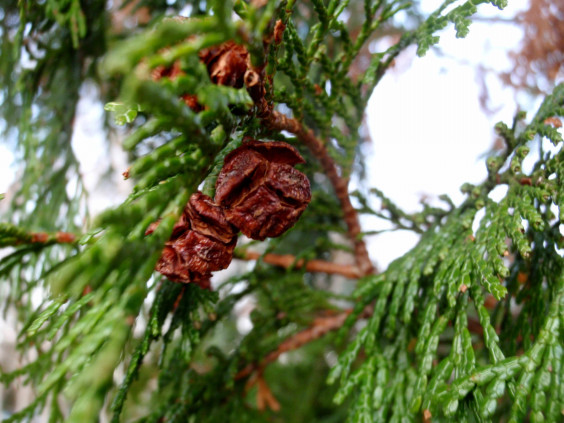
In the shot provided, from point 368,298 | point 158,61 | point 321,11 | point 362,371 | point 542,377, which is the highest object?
point 321,11

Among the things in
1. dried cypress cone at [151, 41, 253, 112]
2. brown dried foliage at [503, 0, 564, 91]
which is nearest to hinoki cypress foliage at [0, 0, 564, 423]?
dried cypress cone at [151, 41, 253, 112]

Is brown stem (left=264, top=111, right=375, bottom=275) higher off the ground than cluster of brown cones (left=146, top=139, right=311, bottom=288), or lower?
higher

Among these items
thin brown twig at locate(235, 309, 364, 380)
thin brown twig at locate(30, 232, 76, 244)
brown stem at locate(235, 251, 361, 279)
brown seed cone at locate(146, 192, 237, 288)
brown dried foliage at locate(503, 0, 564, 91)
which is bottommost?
thin brown twig at locate(235, 309, 364, 380)

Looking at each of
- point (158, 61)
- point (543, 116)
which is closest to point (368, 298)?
point (543, 116)

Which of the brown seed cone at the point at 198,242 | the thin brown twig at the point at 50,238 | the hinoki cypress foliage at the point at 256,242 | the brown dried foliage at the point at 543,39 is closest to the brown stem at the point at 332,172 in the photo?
the hinoki cypress foliage at the point at 256,242

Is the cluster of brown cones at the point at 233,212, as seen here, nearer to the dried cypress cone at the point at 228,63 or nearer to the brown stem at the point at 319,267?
the dried cypress cone at the point at 228,63

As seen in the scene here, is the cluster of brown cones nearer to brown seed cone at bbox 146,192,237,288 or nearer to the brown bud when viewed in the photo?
brown seed cone at bbox 146,192,237,288

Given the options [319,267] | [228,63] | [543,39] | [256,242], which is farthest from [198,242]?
[543,39]

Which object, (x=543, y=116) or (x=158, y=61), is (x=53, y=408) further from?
(x=543, y=116)
